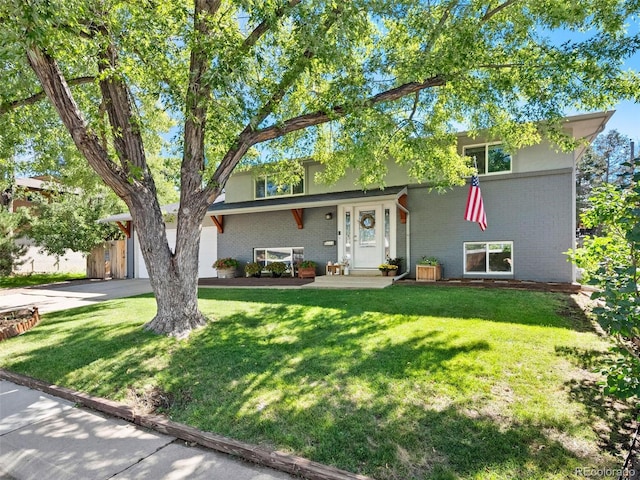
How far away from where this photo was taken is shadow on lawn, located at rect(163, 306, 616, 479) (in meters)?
2.40

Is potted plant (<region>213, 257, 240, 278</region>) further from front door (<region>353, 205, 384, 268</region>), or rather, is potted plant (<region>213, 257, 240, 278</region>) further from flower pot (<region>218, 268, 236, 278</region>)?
front door (<region>353, 205, 384, 268</region>)

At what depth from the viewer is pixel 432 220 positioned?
1088 cm

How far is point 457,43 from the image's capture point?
519 centimetres

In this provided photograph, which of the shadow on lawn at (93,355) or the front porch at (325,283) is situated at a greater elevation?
the front porch at (325,283)

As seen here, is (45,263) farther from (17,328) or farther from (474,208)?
(474,208)

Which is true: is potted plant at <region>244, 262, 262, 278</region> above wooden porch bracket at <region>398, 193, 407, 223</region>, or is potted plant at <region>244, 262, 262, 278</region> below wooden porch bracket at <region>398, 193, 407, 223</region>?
below

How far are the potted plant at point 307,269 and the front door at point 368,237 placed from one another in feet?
4.74

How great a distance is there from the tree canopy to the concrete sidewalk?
2.15 meters

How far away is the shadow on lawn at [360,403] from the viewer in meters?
2.40

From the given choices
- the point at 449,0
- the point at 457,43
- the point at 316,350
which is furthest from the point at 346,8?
the point at 316,350

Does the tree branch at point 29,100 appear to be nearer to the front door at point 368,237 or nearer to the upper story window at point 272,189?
the upper story window at point 272,189

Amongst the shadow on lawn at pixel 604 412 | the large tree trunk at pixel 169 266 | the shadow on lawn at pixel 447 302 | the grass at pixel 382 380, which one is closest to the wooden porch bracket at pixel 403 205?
the shadow on lawn at pixel 447 302

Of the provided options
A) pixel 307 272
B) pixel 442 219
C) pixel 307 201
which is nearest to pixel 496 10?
pixel 442 219

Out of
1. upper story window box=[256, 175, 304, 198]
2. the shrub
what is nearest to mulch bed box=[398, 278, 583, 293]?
the shrub
